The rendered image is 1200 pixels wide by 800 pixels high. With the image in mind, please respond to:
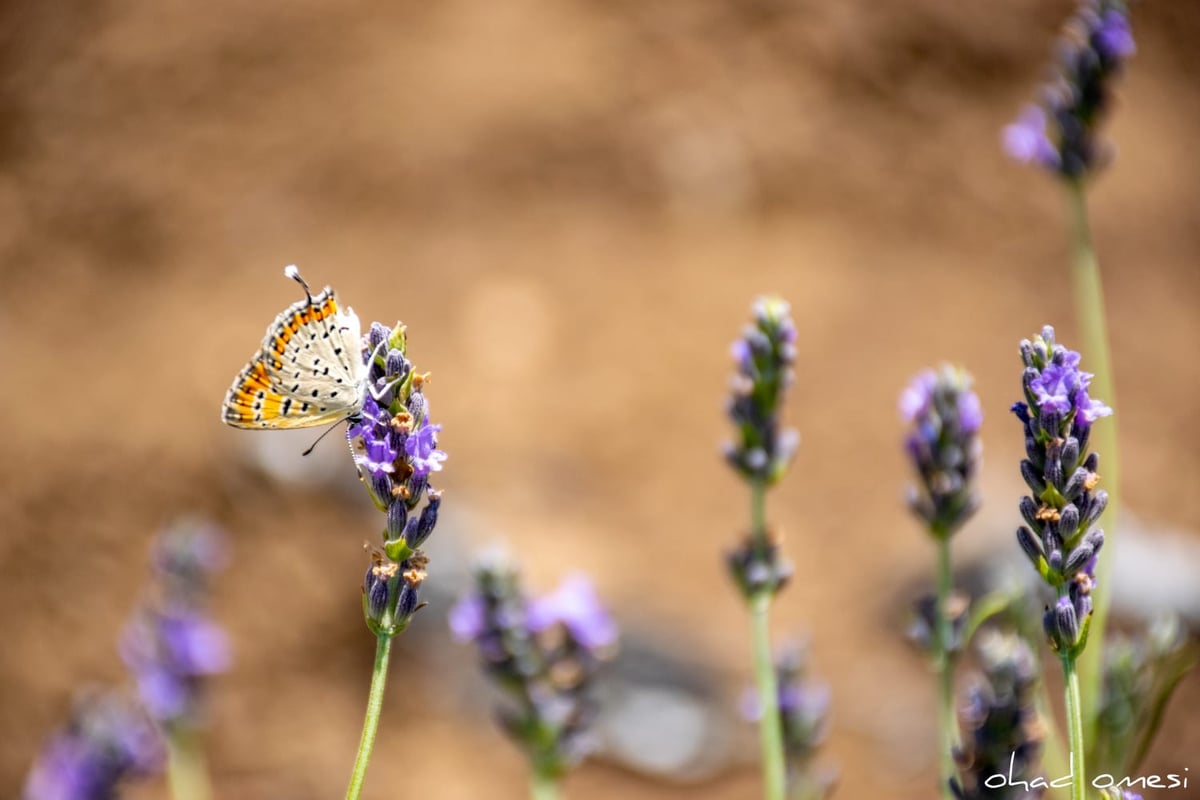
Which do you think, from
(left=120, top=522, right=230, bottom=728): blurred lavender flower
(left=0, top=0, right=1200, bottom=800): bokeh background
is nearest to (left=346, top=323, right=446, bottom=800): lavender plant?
(left=120, top=522, right=230, bottom=728): blurred lavender flower

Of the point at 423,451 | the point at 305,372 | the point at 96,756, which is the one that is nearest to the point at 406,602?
the point at 423,451

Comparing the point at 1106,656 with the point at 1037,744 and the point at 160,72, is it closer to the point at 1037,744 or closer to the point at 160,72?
the point at 1037,744

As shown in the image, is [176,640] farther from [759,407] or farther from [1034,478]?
[1034,478]

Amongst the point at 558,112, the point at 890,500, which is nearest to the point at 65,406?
the point at 558,112

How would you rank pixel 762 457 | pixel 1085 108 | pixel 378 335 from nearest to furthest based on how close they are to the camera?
1. pixel 378 335
2. pixel 762 457
3. pixel 1085 108

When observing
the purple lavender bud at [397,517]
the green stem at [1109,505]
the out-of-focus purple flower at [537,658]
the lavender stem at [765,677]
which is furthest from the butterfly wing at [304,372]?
the green stem at [1109,505]

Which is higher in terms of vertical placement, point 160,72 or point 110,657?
point 160,72
